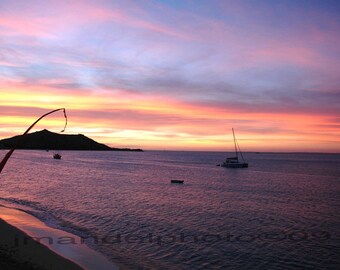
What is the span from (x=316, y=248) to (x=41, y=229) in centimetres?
2359

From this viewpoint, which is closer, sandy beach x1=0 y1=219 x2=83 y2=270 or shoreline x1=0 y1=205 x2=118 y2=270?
sandy beach x1=0 y1=219 x2=83 y2=270

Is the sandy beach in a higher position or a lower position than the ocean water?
higher

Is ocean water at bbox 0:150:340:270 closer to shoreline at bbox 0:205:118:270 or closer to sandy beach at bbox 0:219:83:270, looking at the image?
shoreline at bbox 0:205:118:270

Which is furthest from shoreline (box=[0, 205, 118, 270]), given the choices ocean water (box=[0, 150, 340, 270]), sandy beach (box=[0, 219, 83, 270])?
ocean water (box=[0, 150, 340, 270])

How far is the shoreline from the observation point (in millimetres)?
19375

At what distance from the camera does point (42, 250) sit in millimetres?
23047

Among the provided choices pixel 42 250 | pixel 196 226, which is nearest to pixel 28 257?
pixel 42 250

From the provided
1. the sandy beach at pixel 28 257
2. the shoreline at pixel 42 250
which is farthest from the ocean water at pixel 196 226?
the sandy beach at pixel 28 257

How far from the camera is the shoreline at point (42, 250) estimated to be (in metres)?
19.4

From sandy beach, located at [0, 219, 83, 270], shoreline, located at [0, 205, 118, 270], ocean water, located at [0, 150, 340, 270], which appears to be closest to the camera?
sandy beach, located at [0, 219, 83, 270]

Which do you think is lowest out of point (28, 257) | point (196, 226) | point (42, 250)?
point (196, 226)

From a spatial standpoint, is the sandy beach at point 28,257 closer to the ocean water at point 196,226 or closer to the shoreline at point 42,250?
the shoreline at point 42,250

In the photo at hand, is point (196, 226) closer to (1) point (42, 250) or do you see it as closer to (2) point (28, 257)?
(1) point (42, 250)

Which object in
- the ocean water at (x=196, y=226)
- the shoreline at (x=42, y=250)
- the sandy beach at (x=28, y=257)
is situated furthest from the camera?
the ocean water at (x=196, y=226)
